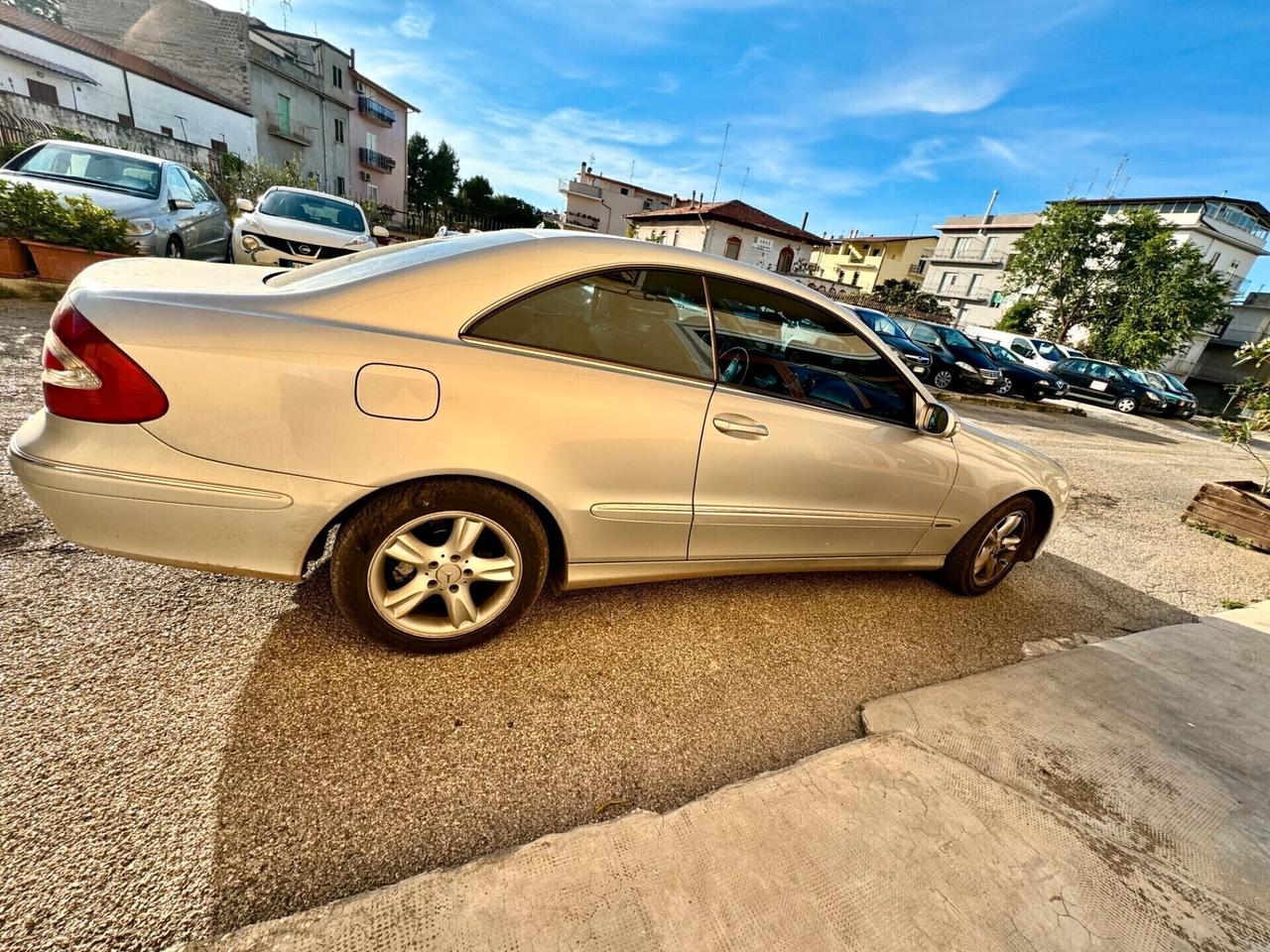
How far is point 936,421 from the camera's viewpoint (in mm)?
2529

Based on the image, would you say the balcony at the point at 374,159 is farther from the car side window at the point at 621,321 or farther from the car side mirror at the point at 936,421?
the car side mirror at the point at 936,421

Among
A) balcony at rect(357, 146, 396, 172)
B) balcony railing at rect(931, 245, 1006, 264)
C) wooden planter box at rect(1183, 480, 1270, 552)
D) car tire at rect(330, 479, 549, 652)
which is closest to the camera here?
car tire at rect(330, 479, 549, 652)

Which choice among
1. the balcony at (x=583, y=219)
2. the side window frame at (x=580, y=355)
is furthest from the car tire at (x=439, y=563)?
the balcony at (x=583, y=219)

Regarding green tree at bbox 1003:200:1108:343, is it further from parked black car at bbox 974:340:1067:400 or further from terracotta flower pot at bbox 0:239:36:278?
terracotta flower pot at bbox 0:239:36:278

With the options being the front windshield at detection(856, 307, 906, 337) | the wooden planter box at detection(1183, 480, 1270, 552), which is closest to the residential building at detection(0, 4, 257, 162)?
the front windshield at detection(856, 307, 906, 337)

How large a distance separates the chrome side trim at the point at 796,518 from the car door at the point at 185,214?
7.86 meters

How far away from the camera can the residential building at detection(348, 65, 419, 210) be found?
36406 mm

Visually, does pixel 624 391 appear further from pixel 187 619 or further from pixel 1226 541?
pixel 1226 541

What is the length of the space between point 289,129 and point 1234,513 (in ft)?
133

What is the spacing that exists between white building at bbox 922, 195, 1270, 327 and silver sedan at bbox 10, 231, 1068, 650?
35.9 metres

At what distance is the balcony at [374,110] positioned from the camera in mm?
36094

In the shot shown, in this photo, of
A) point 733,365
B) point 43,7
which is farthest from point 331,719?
point 43,7

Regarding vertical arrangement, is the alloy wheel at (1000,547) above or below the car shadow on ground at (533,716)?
above

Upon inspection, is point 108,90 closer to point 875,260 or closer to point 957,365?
point 957,365
